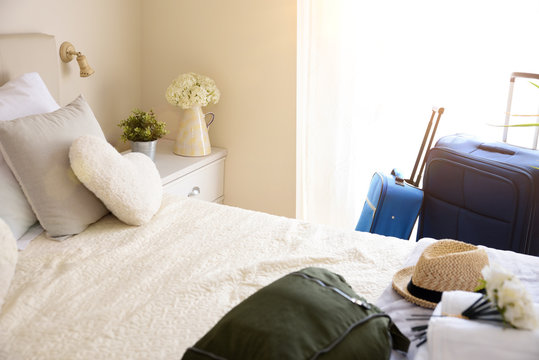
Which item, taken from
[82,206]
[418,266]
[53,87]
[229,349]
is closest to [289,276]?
[229,349]

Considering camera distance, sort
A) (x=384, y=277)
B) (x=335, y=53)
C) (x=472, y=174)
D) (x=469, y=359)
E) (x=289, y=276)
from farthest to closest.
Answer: (x=335, y=53) → (x=472, y=174) → (x=384, y=277) → (x=289, y=276) → (x=469, y=359)

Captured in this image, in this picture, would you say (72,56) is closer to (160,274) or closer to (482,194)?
(160,274)

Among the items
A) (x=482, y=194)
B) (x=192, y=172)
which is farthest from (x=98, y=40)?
(x=482, y=194)

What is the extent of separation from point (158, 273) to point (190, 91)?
49.1 inches

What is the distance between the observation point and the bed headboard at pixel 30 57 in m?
2.00

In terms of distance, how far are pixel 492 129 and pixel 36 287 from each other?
6.71 feet

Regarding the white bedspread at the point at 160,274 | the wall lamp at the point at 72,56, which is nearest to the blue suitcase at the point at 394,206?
the white bedspread at the point at 160,274

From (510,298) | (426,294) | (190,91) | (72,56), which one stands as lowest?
(426,294)

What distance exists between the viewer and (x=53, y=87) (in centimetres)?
221

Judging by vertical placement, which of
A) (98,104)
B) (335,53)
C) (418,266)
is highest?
(335,53)

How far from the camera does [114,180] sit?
1765mm

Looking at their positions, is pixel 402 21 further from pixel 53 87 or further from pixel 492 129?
pixel 53 87

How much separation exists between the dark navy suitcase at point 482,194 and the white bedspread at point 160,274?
50cm

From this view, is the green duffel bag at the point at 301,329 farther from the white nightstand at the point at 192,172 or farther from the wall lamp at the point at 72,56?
the wall lamp at the point at 72,56
